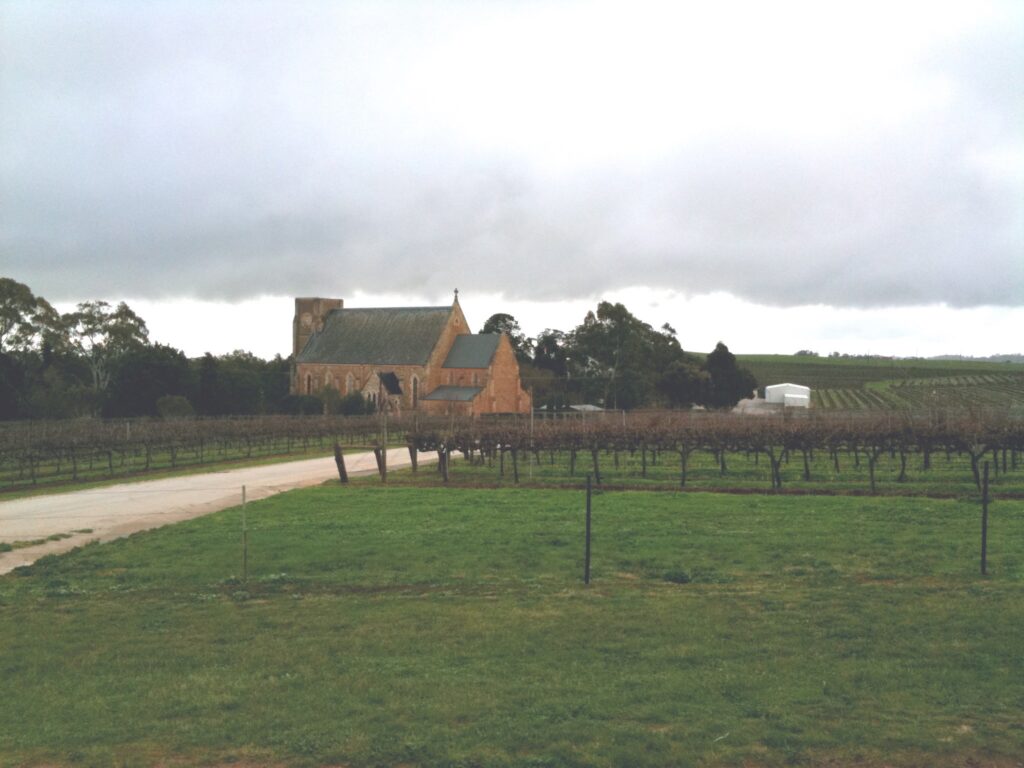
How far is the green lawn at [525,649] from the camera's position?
6.37 metres

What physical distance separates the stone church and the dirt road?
47.4 m

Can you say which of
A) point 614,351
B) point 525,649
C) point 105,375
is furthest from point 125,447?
point 614,351

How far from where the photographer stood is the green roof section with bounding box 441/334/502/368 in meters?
86.4

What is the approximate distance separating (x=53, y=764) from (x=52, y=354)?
7615cm

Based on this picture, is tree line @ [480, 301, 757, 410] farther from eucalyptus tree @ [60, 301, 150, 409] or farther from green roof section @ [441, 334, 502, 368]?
eucalyptus tree @ [60, 301, 150, 409]

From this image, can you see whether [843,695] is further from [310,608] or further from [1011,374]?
[1011,374]

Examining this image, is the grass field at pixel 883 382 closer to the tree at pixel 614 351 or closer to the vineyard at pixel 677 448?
the tree at pixel 614 351

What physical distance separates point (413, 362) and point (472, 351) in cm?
631

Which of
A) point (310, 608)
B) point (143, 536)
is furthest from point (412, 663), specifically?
point (143, 536)

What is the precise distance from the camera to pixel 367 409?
79.6 m

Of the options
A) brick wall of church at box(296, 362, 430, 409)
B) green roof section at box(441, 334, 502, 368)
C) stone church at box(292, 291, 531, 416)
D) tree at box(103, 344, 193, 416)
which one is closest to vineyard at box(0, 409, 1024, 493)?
tree at box(103, 344, 193, 416)

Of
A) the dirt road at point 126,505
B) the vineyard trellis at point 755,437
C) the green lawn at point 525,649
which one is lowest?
the dirt road at point 126,505

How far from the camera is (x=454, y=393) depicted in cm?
8488

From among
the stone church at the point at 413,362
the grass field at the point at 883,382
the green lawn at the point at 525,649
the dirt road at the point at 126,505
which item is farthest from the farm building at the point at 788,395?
the green lawn at the point at 525,649
